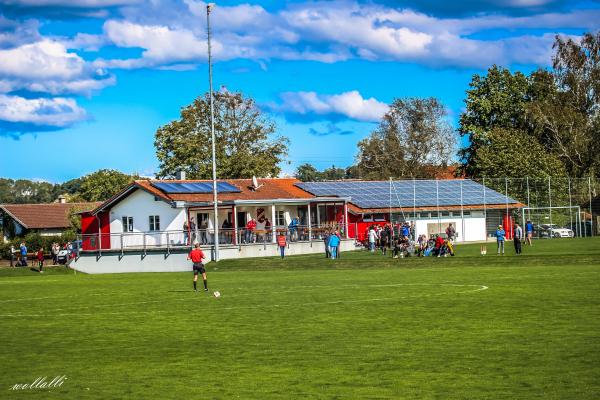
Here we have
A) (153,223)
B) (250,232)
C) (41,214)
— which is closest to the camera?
(250,232)

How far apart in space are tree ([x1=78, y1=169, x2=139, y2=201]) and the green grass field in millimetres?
108227

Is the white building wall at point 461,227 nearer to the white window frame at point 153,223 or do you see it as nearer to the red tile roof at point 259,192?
the red tile roof at point 259,192

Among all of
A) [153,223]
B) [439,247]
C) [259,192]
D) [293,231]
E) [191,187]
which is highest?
[191,187]

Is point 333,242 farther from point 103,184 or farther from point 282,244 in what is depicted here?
point 103,184

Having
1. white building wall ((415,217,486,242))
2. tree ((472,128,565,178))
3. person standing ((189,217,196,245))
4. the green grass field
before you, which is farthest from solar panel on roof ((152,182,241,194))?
tree ((472,128,565,178))

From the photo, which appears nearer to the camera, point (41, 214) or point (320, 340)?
point (320, 340)

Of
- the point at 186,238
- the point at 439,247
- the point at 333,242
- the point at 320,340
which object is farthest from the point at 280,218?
the point at 320,340

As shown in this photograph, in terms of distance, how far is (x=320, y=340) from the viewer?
23.0m

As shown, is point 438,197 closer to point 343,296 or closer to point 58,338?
point 343,296

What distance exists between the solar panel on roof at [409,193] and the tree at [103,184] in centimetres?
6863

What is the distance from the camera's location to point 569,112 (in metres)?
103

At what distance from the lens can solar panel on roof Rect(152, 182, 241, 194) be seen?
7275 cm

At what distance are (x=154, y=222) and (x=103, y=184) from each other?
263 ft

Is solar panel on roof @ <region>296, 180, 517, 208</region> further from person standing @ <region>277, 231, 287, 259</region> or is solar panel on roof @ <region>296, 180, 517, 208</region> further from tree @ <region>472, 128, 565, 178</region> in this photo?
person standing @ <region>277, 231, 287, 259</region>
